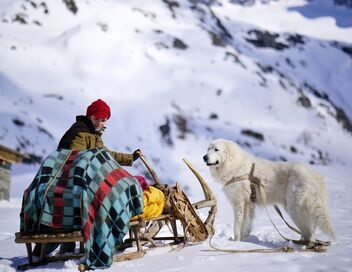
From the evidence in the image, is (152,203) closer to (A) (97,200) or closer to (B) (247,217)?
(A) (97,200)

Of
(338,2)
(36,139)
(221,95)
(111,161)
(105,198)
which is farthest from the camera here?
(338,2)

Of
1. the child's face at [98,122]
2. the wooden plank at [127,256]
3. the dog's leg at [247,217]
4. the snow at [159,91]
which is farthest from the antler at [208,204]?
the snow at [159,91]

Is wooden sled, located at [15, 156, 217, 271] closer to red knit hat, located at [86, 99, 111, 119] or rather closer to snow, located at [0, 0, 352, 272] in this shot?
red knit hat, located at [86, 99, 111, 119]

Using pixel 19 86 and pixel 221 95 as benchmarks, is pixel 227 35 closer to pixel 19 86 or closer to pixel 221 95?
pixel 221 95

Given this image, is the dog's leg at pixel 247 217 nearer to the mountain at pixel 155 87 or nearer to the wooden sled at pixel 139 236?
the wooden sled at pixel 139 236

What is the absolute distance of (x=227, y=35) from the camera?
59281mm

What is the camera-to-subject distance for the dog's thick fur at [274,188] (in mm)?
5559

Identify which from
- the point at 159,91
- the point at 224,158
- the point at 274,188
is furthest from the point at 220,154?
the point at 159,91

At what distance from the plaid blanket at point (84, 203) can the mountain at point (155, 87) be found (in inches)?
737

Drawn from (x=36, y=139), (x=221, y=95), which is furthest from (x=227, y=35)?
(x=36, y=139)

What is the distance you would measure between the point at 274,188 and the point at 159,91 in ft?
98.9

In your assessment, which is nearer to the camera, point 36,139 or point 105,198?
point 105,198

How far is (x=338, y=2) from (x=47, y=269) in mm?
111451

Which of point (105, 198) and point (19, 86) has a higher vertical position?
point (19, 86)
